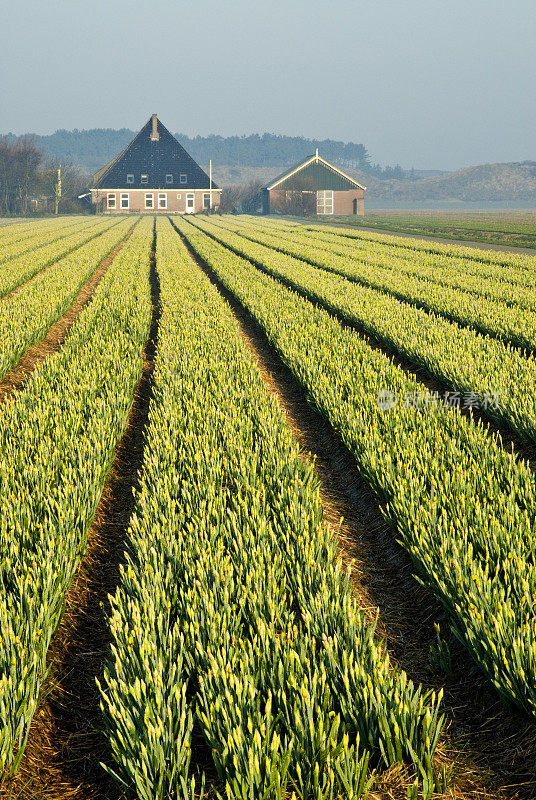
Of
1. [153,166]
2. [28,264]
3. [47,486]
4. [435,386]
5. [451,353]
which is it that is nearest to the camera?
[47,486]

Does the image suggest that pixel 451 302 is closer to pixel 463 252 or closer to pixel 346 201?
pixel 463 252

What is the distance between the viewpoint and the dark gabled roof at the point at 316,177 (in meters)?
75.4

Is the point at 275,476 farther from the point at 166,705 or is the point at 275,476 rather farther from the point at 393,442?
the point at 166,705

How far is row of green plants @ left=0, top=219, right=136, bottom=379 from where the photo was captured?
1030cm

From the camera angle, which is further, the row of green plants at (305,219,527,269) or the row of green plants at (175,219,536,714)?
the row of green plants at (305,219,527,269)

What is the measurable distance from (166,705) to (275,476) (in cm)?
265

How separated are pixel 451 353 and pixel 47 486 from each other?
20.7ft

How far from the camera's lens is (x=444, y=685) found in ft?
11.4

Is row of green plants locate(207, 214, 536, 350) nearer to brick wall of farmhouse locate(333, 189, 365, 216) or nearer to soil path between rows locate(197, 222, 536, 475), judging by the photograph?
soil path between rows locate(197, 222, 536, 475)

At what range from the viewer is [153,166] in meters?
81.5

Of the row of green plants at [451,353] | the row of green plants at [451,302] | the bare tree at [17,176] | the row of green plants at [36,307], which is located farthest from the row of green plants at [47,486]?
the bare tree at [17,176]

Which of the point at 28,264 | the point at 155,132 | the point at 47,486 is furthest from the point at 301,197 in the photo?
the point at 47,486

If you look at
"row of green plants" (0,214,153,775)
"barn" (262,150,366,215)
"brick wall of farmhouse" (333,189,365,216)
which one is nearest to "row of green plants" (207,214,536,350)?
"row of green plants" (0,214,153,775)

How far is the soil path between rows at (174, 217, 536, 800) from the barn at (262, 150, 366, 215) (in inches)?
2800
